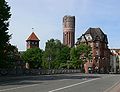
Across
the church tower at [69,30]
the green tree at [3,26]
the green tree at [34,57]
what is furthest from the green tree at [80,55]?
the green tree at [3,26]

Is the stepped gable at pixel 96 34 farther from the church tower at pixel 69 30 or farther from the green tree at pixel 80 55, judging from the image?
the church tower at pixel 69 30

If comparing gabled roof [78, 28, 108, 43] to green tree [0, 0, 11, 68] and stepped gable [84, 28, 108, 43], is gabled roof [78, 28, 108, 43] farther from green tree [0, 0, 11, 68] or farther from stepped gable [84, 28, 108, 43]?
green tree [0, 0, 11, 68]

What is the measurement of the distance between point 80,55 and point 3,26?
245 feet

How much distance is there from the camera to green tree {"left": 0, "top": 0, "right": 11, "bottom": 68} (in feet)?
190

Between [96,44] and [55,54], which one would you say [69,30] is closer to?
[96,44]

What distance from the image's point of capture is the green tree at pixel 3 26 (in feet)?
190

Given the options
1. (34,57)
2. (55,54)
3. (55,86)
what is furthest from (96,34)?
(55,86)

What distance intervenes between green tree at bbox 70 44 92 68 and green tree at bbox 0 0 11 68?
6923 cm

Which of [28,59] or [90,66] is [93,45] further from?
[28,59]

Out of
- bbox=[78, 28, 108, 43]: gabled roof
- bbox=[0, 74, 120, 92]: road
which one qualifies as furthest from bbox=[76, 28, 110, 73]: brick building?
bbox=[0, 74, 120, 92]: road

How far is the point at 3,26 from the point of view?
2324 inches

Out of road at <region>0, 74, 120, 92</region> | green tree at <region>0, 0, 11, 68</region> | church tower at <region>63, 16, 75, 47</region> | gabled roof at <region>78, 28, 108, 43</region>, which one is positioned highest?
church tower at <region>63, 16, 75, 47</region>

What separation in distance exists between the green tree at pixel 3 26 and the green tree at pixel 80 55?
2725 inches

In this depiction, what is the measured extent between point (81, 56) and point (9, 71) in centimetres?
6221
